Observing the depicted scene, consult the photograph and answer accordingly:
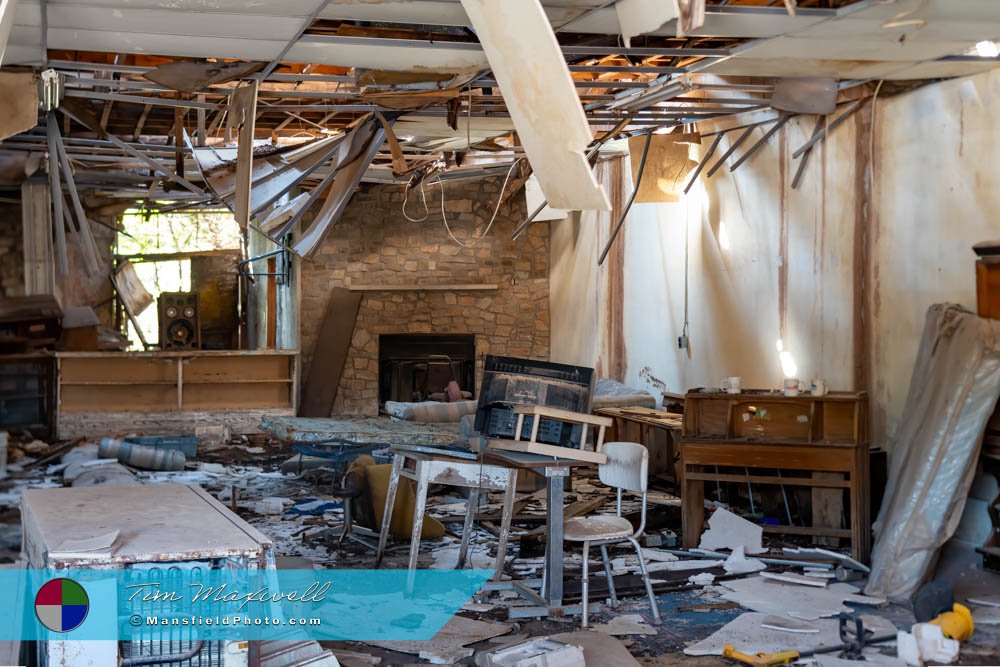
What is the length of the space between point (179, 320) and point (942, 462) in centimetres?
1208

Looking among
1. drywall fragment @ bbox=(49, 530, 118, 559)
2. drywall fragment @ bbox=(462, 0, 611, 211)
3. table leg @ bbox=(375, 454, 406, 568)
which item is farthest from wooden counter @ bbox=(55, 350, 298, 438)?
drywall fragment @ bbox=(462, 0, 611, 211)

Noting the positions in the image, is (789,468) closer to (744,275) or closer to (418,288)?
(744,275)

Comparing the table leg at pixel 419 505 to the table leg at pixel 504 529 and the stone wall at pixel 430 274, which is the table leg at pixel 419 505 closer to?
the table leg at pixel 504 529

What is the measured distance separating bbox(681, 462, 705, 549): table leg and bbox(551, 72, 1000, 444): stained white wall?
1.32 metres

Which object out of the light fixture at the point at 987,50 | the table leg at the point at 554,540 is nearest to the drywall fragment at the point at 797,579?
the table leg at the point at 554,540

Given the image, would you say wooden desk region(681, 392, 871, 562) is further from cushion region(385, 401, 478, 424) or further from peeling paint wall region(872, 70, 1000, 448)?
cushion region(385, 401, 478, 424)

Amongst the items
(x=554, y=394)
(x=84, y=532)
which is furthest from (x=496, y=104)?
(x=84, y=532)

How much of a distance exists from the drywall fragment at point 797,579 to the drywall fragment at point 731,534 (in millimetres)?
498

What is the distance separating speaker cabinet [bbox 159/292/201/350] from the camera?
1498cm

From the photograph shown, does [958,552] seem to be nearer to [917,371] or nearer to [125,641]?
[917,371]

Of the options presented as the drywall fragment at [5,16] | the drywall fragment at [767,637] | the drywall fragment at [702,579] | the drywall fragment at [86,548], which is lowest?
the drywall fragment at [767,637]

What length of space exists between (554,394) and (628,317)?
4746mm

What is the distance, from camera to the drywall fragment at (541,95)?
3082mm

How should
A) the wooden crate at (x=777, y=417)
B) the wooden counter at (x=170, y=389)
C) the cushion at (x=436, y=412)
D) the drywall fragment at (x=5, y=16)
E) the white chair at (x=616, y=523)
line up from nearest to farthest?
the drywall fragment at (x=5, y=16) < the white chair at (x=616, y=523) < the wooden crate at (x=777, y=417) < the cushion at (x=436, y=412) < the wooden counter at (x=170, y=389)
